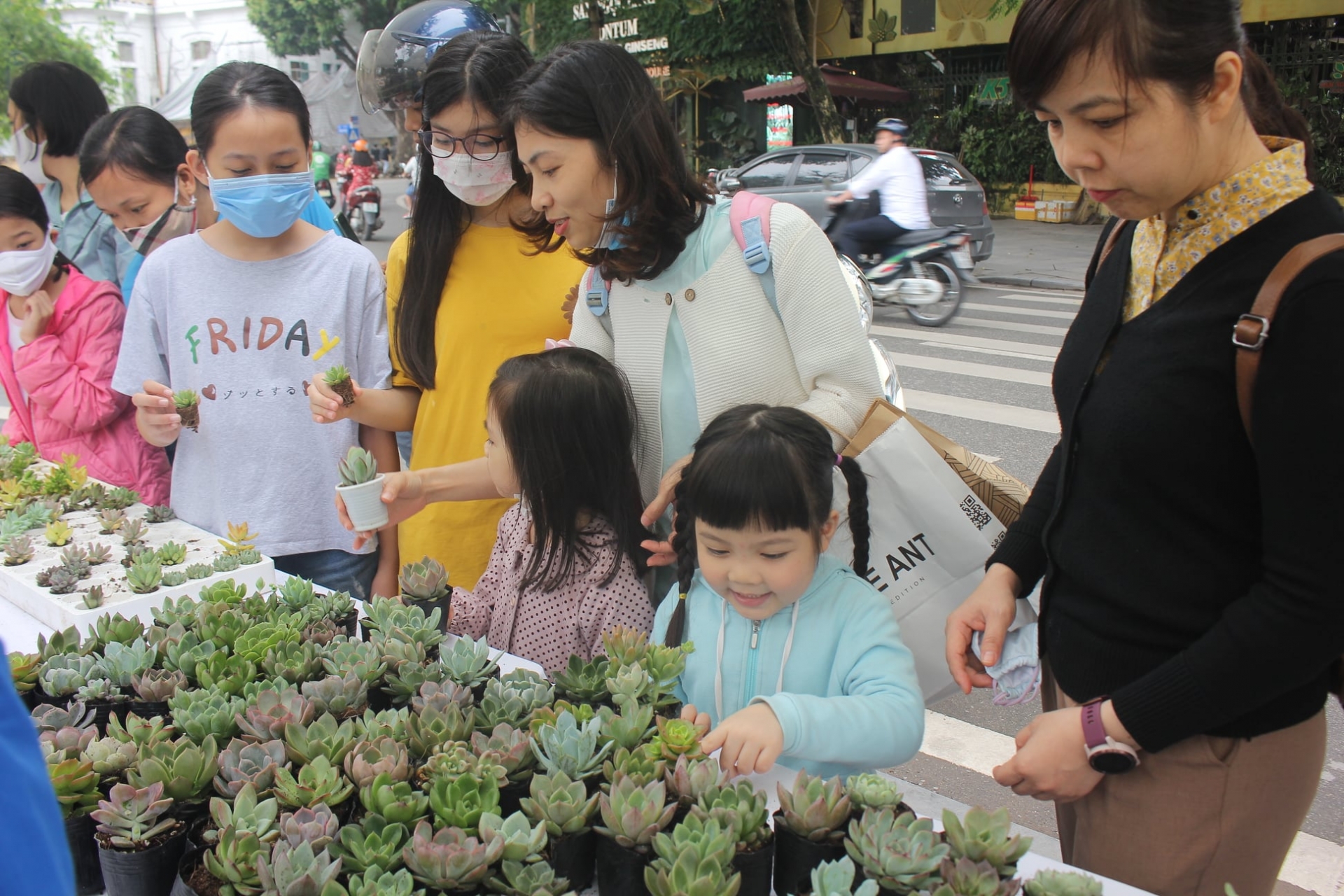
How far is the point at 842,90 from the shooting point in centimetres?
1689

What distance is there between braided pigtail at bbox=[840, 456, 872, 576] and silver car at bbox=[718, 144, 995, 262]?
8382mm

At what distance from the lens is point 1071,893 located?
3.37 ft

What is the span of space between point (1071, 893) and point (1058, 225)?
16.0 meters

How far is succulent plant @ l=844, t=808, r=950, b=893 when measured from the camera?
3.43 feet

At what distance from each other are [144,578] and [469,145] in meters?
1.10

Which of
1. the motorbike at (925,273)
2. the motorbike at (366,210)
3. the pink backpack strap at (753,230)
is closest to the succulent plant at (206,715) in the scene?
the pink backpack strap at (753,230)

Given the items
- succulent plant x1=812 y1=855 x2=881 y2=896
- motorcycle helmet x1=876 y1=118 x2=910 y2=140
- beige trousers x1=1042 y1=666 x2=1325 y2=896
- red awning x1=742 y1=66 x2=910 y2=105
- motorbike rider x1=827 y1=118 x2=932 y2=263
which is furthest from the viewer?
red awning x1=742 y1=66 x2=910 y2=105

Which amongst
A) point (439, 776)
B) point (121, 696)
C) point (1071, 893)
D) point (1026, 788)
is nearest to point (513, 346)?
point (121, 696)

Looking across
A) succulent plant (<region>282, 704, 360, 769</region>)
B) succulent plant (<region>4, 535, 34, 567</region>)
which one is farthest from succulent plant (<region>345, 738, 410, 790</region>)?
succulent plant (<region>4, 535, 34, 567</region>)

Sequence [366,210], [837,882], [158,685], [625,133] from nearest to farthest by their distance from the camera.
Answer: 1. [837,882]
2. [158,685]
3. [625,133]
4. [366,210]

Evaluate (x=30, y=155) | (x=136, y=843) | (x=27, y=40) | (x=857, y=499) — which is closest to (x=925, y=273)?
(x=30, y=155)

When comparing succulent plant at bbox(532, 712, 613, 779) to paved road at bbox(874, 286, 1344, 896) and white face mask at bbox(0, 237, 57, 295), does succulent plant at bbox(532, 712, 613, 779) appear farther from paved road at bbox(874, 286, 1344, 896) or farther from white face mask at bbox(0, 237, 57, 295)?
white face mask at bbox(0, 237, 57, 295)

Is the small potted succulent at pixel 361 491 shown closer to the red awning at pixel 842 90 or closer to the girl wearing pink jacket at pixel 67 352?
the girl wearing pink jacket at pixel 67 352

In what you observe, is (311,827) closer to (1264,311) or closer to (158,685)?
(158,685)
